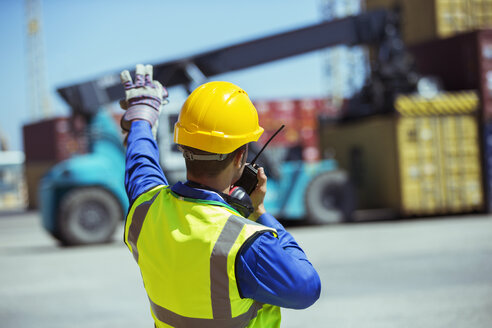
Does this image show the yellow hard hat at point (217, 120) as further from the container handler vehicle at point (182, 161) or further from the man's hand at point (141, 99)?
the container handler vehicle at point (182, 161)

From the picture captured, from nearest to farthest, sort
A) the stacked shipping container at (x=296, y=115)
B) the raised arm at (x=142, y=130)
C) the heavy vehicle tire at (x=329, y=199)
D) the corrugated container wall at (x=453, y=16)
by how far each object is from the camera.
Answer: the raised arm at (x=142, y=130) < the heavy vehicle tire at (x=329, y=199) < the corrugated container wall at (x=453, y=16) < the stacked shipping container at (x=296, y=115)

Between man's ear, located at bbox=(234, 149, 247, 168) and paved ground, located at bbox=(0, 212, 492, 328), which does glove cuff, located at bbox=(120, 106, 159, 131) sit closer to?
man's ear, located at bbox=(234, 149, 247, 168)

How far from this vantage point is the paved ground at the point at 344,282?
210 inches

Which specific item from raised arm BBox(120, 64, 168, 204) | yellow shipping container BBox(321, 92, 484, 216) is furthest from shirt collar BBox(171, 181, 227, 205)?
yellow shipping container BBox(321, 92, 484, 216)

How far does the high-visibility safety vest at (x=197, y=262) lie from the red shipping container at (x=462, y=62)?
12.8 m

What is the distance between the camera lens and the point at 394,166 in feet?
43.4

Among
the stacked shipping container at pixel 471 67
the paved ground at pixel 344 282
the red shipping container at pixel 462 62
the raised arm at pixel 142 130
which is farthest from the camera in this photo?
the red shipping container at pixel 462 62

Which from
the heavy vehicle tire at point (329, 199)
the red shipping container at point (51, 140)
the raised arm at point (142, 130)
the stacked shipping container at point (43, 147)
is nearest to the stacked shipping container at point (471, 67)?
the heavy vehicle tire at point (329, 199)

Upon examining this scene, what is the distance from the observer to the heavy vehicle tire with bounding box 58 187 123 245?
10.7 m

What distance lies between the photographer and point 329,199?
12.8 metres

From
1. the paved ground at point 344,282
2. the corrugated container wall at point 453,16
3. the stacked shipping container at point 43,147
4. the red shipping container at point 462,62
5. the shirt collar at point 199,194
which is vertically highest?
the corrugated container wall at point 453,16

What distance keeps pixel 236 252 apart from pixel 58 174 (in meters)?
9.72

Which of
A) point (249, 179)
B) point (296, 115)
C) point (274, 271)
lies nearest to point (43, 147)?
point (296, 115)

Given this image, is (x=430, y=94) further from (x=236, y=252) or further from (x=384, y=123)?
(x=236, y=252)
